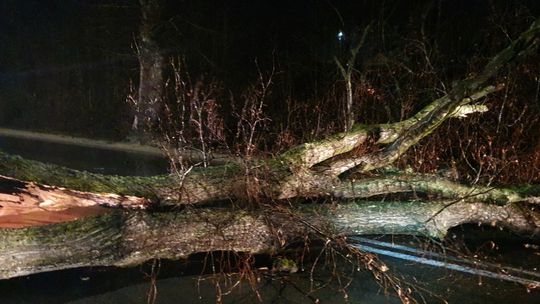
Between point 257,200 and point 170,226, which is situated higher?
point 257,200

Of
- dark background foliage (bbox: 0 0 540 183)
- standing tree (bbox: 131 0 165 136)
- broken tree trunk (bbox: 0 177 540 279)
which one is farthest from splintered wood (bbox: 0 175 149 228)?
standing tree (bbox: 131 0 165 136)

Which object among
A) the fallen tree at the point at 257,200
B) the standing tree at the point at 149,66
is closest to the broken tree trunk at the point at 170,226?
the fallen tree at the point at 257,200

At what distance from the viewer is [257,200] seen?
18.3 ft

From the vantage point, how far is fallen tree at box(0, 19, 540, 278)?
4852 mm

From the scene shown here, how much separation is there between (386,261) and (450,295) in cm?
92

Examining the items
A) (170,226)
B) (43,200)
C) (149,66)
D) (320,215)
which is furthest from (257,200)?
(149,66)

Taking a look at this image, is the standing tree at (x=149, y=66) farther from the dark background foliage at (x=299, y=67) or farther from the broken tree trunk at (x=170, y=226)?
the broken tree trunk at (x=170, y=226)

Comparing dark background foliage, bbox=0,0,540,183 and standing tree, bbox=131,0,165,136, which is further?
standing tree, bbox=131,0,165,136

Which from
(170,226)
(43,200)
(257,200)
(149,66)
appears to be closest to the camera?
(170,226)

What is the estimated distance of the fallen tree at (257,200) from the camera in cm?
485

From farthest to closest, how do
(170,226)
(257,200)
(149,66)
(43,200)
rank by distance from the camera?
(149,66) → (257,200) → (43,200) → (170,226)

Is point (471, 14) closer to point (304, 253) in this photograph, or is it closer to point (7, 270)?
point (304, 253)

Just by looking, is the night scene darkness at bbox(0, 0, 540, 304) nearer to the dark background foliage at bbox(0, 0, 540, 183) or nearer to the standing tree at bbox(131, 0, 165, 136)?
the dark background foliage at bbox(0, 0, 540, 183)

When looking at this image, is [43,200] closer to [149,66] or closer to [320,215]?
[320,215]
